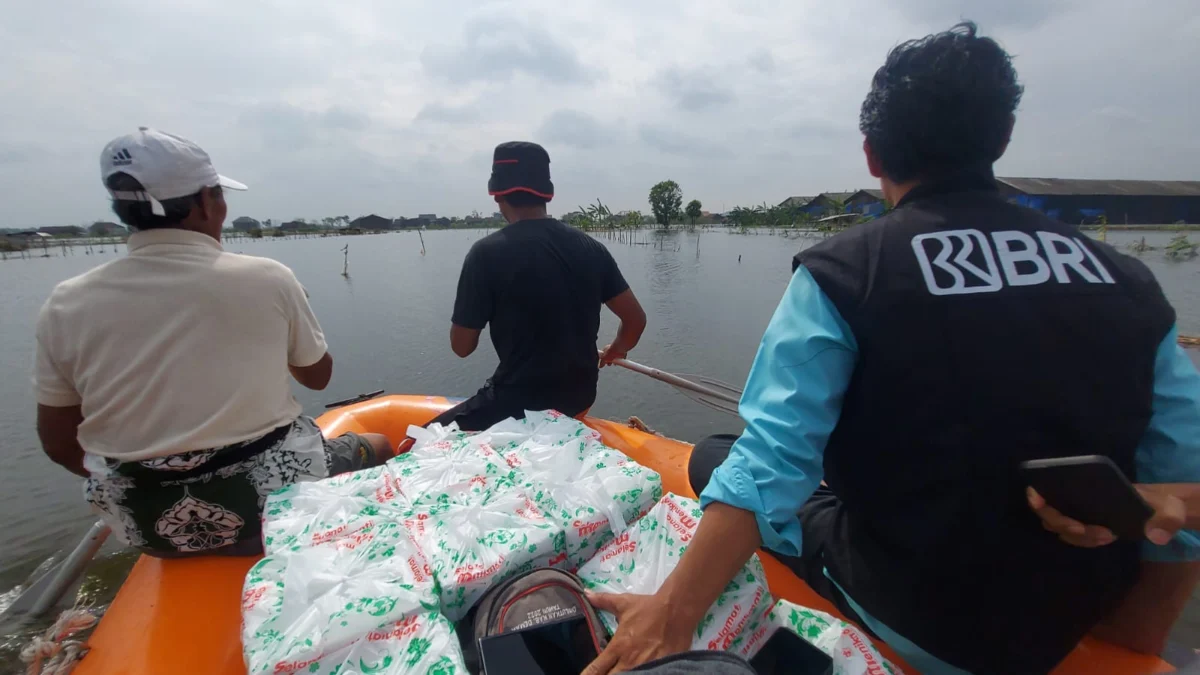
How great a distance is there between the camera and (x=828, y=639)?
3.73 ft

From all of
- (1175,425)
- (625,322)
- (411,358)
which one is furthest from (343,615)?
(411,358)

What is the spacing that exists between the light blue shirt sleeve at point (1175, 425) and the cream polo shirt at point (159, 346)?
226 centimetres

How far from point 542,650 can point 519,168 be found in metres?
2.07

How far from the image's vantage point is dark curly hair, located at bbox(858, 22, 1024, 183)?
0.99 meters

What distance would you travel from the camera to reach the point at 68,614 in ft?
5.19

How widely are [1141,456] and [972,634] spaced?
21.3 inches

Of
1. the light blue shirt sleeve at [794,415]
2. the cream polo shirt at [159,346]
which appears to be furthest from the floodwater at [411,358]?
the light blue shirt sleeve at [794,415]

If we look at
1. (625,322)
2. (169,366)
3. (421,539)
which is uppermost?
(169,366)

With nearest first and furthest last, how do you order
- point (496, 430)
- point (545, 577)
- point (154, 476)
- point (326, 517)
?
point (545, 577)
point (326, 517)
point (154, 476)
point (496, 430)

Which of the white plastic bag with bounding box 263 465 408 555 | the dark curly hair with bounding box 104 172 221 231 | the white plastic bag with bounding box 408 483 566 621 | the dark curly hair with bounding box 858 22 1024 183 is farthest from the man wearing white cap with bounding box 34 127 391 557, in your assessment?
the dark curly hair with bounding box 858 22 1024 183

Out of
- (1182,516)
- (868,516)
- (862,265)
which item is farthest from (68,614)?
(1182,516)

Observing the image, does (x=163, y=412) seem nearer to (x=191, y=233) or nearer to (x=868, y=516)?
(x=191, y=233)

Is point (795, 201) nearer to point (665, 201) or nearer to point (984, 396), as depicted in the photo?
point (665, 201)

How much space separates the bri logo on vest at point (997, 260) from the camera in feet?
2.96
